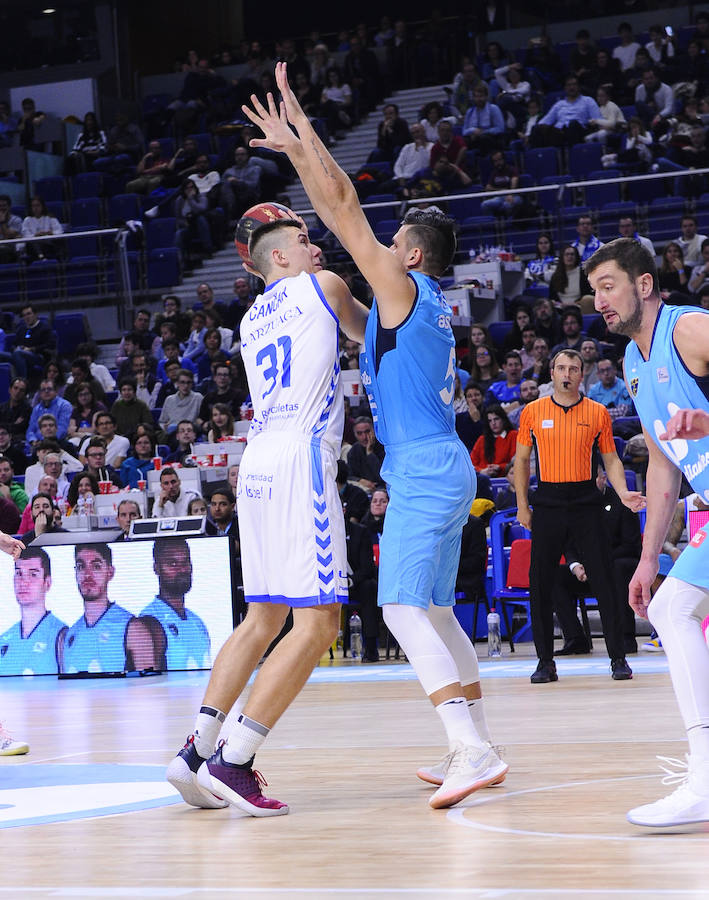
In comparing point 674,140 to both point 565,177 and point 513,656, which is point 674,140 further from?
point 513,656

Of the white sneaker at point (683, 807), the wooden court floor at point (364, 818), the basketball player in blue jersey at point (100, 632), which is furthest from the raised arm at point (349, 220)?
the basketball player in blue jersey at point (100, 632)

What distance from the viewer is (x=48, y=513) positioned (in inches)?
488

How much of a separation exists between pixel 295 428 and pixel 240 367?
11573 mm

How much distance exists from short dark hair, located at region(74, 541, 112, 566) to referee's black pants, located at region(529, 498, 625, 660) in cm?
382

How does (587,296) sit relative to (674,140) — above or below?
below

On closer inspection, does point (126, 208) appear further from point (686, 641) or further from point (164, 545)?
point (686, 641)

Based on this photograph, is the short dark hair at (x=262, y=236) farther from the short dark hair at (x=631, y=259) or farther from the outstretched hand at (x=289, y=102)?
the short dark hair at (x=631, y=259)

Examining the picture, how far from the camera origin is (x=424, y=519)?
4.26 m

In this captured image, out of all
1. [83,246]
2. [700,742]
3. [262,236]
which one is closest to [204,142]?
[83,246]

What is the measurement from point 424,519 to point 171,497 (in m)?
8.30

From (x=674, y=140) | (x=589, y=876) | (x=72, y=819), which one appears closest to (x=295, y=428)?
(x=72, y=819)

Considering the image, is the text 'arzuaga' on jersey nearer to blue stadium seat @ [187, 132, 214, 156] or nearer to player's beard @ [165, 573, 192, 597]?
player's beard @ [165, 573, 192, 597]

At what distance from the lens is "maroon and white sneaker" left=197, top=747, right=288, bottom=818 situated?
4020mm

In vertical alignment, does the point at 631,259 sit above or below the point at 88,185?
above
